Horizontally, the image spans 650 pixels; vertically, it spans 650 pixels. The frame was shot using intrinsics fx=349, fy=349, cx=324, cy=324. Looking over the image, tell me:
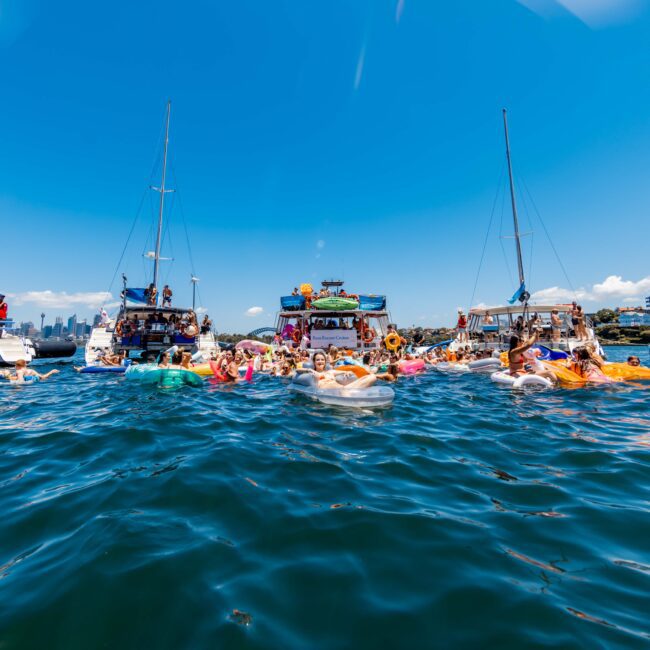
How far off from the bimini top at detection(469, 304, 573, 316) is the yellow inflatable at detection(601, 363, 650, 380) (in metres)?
8.32

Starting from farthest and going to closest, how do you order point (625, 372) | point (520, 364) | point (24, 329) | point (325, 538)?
point (24, 329) → point (625, 372) → point (520, 364) → point (325, 538)

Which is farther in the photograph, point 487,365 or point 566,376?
point 487,365

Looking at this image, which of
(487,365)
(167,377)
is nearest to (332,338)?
(487,365)

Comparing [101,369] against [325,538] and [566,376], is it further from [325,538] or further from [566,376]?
[566,376]

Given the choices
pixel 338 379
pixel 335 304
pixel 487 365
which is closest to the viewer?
pixel 338 379

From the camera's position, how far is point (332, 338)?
69.4 feet

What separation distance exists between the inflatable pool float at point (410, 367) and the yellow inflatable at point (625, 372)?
6.51 metres

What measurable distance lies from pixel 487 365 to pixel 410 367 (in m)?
3.07

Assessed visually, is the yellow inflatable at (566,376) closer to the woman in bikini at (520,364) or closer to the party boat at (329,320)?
the woman in bikini at (520,364)

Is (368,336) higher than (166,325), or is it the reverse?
(166,325)

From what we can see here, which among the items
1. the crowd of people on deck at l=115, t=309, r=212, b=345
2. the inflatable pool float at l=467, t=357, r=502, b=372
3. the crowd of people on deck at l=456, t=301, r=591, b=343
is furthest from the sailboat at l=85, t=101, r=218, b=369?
the crowd of people on deck at l=456, t=301, r=591, b=343

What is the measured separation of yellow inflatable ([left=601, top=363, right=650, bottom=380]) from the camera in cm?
1053

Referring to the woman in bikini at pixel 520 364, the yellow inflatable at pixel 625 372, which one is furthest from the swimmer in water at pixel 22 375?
the yellow inflatable at pixel 625 372

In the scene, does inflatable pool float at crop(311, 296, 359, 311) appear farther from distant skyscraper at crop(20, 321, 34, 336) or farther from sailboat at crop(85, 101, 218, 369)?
distant skyscraper at crop(20, 321, 34, 336)
